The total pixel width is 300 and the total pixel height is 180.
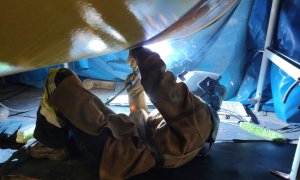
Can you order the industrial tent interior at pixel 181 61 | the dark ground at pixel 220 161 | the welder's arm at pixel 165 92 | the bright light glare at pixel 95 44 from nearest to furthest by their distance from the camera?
the industrial tent interior at pixel 181 61 → the bright light glare at pixel 95 44 → the welder's arm at pixel 165 92 → the dark ground at pixel 220 161

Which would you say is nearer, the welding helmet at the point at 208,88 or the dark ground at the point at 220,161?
the dark ground at the point at 220,161

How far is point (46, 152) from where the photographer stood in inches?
41.2

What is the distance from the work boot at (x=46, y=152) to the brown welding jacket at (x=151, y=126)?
0.24m

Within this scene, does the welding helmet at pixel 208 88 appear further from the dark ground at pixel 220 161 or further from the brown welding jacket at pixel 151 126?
the brown welding jacket at pixel 151 126

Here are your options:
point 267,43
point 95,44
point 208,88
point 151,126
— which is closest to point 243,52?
point 267,43

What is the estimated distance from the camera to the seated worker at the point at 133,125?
2.71 feet

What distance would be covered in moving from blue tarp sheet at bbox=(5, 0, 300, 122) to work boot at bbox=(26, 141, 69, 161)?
1262mm

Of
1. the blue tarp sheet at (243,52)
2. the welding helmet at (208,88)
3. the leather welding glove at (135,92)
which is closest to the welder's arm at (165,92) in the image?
the leather welding glove at (135,92)

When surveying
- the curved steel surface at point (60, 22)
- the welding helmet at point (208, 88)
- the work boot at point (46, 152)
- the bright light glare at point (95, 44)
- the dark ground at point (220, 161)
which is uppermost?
the curved steel surface at point (60, 22)

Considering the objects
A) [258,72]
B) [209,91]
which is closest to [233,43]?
[258,72]

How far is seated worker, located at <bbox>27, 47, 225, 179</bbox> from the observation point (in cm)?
83

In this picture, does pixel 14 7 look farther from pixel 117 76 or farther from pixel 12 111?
pixel 117 76

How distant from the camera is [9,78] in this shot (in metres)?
2.41

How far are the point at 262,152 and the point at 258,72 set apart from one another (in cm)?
82
